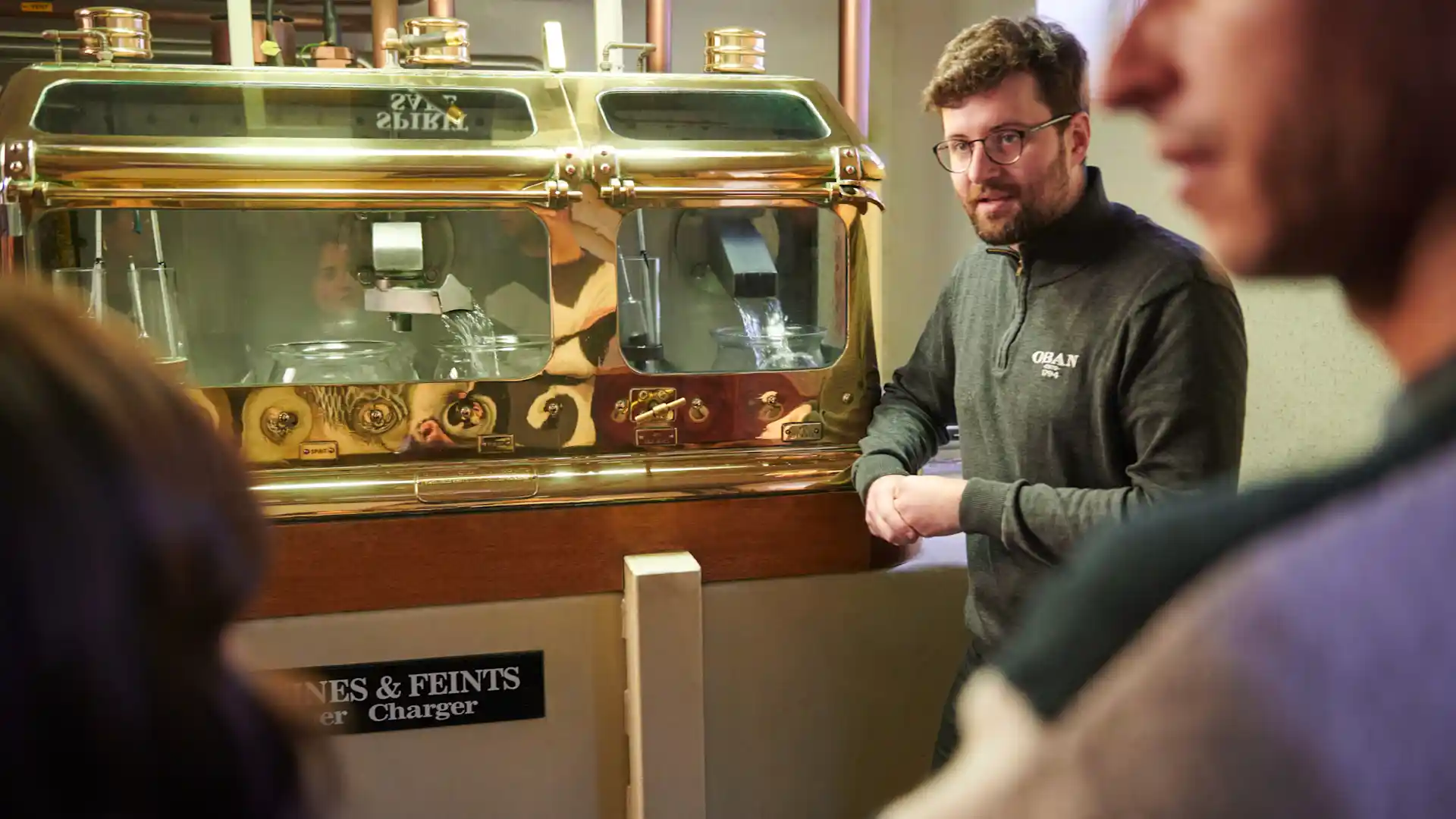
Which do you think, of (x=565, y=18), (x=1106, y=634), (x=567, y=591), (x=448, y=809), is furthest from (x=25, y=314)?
(x=565, y=18)

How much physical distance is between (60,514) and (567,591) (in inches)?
47.5

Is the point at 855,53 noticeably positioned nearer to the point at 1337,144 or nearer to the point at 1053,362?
the point at 1053,362

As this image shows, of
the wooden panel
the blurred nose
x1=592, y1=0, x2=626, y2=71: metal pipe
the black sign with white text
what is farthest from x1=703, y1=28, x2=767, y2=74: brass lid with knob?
the blurred nose

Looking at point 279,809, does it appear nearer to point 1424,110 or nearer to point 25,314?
point 25,314

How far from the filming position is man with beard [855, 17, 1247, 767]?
4.02 feet

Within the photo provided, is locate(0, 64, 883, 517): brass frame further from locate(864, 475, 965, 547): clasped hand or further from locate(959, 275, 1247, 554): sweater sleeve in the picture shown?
locate(959, 275, 1247, 554): sweater sleeve

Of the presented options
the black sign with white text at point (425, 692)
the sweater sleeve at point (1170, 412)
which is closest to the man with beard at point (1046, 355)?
the sweater sleeve at point (1170, 412)

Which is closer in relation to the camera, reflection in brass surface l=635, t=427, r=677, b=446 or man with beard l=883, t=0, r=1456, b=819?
man with beard l=883, t=0, r=1456, b=819

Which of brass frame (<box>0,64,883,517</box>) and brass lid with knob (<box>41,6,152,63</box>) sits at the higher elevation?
brass lid with knob (<box>41,6,152,63</box>)

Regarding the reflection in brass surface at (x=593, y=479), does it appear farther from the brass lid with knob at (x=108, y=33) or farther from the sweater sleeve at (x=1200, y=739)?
the sweater sleeve at (x=1200, y=739)

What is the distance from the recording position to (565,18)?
2.54 metres

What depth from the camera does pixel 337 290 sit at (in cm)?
164

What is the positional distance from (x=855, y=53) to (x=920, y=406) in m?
0.94

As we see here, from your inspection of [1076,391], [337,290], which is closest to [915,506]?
[1076,391]
